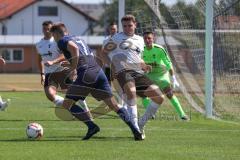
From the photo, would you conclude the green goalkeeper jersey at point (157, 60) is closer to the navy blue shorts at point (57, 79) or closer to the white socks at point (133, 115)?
the navy blue shorts at point (57, 79)

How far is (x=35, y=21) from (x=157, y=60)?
70158 millimetres

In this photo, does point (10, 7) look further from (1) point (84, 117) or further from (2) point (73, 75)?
(1) point (84, 117)

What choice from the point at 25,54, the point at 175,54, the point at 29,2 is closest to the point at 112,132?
the point at 175,54

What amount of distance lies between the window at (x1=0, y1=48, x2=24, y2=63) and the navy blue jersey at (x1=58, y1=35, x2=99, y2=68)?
5968 centimetres

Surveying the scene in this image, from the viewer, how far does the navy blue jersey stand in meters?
11.6

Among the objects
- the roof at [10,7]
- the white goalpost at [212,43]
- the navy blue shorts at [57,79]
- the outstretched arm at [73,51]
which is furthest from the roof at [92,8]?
the outstretched arm at [73,51]

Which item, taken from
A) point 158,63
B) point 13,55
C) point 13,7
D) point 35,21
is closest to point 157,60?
point 158,63

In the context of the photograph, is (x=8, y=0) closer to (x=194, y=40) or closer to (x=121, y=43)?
(x=194, y=40)

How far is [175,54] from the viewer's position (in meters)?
21.2

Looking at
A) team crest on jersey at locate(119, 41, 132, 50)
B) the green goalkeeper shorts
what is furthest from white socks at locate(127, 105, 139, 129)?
the green goalkeeper shorts

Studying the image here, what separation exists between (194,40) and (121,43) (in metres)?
6.17

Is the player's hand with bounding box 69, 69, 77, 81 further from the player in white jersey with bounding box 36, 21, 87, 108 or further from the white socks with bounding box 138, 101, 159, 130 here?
the white socks with bounding box 138, 101, 159, 130

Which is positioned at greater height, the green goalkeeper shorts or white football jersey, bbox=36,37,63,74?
white football jersey, bbox=36,37,63,74

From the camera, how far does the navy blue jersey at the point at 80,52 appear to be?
11.6 metres
